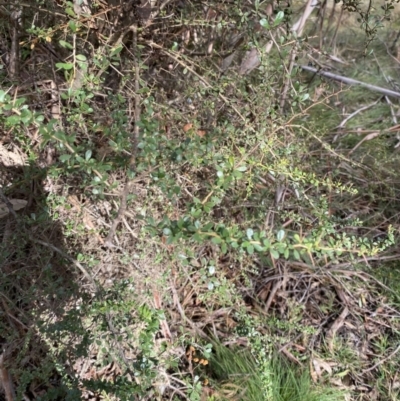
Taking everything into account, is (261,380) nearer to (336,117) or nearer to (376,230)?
(376,230)

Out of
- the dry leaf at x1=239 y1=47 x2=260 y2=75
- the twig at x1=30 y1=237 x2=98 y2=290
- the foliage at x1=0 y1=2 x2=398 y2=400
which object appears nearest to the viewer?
the foliage at x1=0 y1=2 x2=398 y2=400

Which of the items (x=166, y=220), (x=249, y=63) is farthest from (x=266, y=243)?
(x=249, y=63)

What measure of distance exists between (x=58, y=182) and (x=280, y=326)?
1012mm

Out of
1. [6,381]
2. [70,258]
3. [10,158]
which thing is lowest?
[6,381]

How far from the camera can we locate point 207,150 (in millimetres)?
1250

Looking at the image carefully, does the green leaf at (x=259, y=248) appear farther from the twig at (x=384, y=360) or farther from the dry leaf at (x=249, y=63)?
the twig at (x=384, y=360)

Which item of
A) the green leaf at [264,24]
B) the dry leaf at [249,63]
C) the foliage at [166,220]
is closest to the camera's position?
the green leaf at [264,24]

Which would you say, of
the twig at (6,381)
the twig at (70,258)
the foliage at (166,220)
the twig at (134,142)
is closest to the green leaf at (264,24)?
the foliage at (166,220)

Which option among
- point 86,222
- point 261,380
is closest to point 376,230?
point 261,380

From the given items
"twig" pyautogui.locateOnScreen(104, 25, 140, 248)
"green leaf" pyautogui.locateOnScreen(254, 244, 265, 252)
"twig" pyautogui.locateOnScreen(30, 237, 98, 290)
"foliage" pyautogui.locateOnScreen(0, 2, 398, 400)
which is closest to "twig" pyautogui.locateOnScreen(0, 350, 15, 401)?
"foliage" pyautogui.locateOnScreen(0, 2, 398, 400)

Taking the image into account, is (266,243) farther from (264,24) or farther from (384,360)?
(384,360)

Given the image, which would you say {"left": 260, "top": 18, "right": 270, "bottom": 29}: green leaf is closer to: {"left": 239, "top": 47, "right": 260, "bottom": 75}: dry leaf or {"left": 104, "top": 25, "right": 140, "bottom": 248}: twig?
{"left": 104, "top": 25, "right": 140, "bottom": 248}: twig

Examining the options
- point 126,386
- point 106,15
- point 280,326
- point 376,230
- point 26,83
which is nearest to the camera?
point 126,386

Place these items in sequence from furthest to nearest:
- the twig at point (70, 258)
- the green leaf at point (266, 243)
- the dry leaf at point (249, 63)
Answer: the dry leaf at point (249, 63) → the twig at point (70, 258) → the green leaf at point (266, 243)
